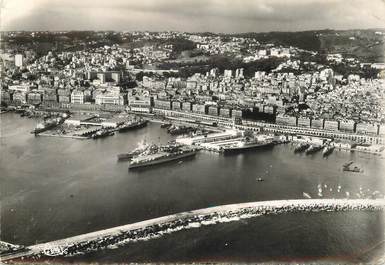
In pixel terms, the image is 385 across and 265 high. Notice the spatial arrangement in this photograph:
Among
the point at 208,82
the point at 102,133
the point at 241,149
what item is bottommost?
the point at 241,149

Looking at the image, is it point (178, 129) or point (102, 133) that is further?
point (178, 129)

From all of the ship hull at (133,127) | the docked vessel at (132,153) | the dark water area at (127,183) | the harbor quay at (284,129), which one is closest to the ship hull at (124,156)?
the docked vessel at (132,153)

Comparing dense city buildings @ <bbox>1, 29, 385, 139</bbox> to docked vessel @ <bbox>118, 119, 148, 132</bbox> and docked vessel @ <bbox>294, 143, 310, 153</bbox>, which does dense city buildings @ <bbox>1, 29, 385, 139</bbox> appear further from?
docked vessel @ <bbox>118, 119, 148, 132</bbox>

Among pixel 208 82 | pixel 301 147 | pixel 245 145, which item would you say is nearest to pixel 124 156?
pixel 245 145

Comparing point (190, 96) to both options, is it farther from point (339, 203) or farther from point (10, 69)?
point (339, 203)

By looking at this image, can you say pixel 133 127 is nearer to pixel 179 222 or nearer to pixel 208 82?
pixel 208 82

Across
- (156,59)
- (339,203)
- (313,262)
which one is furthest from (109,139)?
(313,262)

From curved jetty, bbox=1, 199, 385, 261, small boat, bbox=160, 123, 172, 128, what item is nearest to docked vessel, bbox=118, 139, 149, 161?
small boat, bbox=160, 123, 172, 128
